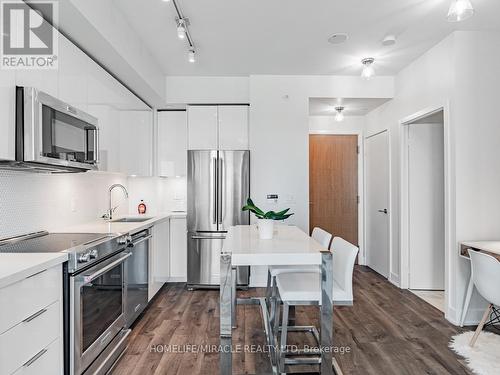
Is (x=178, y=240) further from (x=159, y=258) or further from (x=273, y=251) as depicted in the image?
(x=273, y=251)

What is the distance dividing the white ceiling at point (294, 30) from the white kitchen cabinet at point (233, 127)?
51cm

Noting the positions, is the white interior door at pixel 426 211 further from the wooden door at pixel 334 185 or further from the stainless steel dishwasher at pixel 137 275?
the stainless steel dishwasher at pixel 137 275

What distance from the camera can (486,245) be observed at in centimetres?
277

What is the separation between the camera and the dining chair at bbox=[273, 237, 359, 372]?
2.03 meters

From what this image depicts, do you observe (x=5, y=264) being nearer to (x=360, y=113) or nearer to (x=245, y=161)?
(x=245, y=161)

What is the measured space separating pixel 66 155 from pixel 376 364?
2.58 metres

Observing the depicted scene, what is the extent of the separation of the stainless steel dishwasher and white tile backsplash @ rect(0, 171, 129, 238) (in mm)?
596

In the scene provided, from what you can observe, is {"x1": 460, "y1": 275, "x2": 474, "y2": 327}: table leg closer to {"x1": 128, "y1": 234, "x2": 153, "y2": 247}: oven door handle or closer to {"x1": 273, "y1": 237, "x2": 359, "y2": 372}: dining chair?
{"x1": 273, "y1": 237, "x2": 359, "y2": 372}: dining chair

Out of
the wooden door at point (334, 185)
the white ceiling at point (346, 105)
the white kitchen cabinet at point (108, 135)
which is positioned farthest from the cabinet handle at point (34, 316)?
the wooden door at point (334, 185)

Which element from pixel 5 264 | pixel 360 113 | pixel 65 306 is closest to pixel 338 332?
pixel 65 306

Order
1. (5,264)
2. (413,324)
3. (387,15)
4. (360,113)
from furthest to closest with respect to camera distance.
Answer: (360,113)
(413,324)
(387,15)
(5,264)

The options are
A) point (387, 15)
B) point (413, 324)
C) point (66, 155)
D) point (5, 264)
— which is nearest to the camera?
point (5, 264)

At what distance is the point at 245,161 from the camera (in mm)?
4117

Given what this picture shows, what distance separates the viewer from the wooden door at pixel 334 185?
5.33 metres
